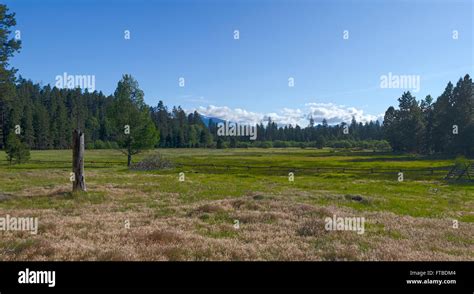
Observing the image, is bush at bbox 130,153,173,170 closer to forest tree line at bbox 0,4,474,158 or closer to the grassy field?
forest tree line at bbox 0,4,474,158

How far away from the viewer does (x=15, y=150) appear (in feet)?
199

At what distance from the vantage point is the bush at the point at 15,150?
6000 centimetres

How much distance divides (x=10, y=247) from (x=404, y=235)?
14.1m

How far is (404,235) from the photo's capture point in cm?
1248

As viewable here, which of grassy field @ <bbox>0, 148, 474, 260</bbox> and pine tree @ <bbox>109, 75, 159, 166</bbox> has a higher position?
pine tree @ <bbox>109, 75, 159, 166</bbox>

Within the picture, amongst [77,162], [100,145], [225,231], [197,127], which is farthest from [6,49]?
[197,127]

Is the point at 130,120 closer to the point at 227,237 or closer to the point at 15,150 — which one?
the point at 15,150

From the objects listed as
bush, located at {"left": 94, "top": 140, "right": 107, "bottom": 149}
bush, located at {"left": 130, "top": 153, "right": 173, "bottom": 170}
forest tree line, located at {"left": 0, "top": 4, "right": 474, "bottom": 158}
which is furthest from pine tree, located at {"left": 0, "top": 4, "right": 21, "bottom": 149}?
bush, located at {"left": 94, "top": 140, "right": 107, "bottom": 149}

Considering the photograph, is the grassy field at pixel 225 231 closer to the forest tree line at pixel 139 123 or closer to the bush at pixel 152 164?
the forest tree line at pixel 139 123

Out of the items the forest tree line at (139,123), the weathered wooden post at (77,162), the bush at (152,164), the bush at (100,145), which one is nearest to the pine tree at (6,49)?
the forest tree line at (139,123)

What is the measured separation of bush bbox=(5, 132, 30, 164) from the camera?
197 feet

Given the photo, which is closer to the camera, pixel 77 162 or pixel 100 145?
pixel 77 162
